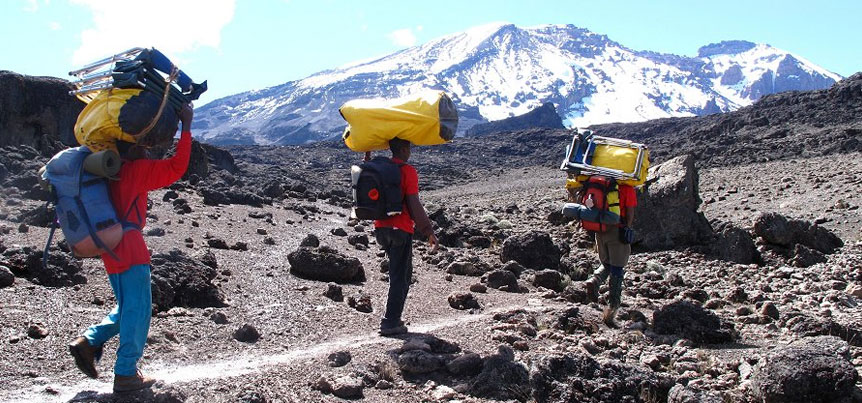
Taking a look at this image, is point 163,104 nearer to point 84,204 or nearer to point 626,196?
point 84,204

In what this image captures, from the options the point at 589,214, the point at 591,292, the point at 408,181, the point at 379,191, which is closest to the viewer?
the point at 379,191

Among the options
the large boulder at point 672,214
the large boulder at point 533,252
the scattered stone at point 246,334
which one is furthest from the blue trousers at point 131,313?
the large boulder at point 672,214

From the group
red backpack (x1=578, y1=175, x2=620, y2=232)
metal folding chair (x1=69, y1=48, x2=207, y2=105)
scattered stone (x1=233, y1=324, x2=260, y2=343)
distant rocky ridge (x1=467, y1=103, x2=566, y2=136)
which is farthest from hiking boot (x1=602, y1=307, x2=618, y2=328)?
distant rocky ridge (x1=467, y1=103, x2=566, y2=136)

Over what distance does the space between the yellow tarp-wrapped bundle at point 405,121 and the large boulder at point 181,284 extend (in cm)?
204

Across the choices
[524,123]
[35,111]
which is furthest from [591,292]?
[524,123]

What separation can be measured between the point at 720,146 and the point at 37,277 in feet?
106

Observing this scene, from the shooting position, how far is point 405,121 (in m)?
4.92

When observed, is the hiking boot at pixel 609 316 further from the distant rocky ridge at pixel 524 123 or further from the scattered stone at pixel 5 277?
the distant rocky ridge at pixel 524 123

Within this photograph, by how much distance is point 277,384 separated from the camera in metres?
4.18

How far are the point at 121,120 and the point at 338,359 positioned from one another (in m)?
1.98

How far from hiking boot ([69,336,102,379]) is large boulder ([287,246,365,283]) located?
396 cm

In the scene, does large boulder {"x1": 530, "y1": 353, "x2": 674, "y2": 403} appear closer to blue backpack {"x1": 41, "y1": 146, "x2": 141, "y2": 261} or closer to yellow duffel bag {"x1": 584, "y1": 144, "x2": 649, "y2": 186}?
yellow duffel bag {"x1": 584, "y1": 144, "x2": 649, "y2": 186}

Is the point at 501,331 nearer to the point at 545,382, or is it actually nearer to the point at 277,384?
the point at 545,382

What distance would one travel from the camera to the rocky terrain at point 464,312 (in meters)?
4.05
